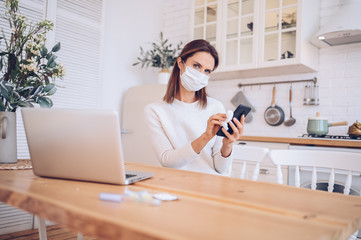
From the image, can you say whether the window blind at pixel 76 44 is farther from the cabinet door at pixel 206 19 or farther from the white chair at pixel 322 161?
the white chair at pixel 322 161

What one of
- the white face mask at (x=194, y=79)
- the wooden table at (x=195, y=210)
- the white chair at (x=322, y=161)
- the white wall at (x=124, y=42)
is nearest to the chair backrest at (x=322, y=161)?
the white chair at (x=322, y=161)

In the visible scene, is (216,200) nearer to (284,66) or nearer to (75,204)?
(75,204)

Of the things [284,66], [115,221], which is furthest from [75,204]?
[284,66]

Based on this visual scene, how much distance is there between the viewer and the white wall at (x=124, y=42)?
330 cm

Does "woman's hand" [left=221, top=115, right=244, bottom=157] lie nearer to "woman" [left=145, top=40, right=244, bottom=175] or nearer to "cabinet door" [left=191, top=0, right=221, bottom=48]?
"woman" [left=145, top=40, right=244, bottom=175]

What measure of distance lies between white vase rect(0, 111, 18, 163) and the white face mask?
843 mm

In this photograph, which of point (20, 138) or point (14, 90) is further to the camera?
point (20, 138)

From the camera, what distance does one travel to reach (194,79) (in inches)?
63.8

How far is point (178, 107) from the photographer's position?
1685mm

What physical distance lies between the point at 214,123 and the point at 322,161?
479mm

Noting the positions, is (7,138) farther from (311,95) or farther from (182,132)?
(311,95)

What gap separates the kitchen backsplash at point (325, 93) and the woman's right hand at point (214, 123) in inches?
73.2

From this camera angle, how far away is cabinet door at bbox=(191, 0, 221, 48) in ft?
10.5

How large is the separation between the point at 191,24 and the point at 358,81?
5.75 feet
